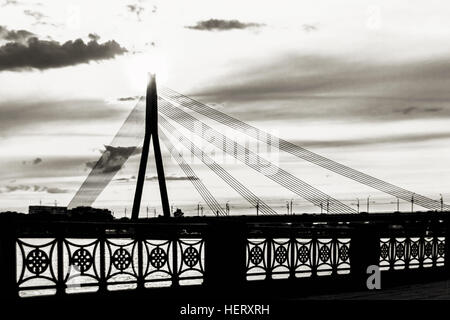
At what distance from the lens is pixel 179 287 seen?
9703 millimetres

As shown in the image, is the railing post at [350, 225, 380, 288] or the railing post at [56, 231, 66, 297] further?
the railing post at [350, 225, 380, 288]

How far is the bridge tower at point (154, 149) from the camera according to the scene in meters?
36.6

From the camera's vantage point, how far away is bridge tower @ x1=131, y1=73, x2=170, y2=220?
1441 inches

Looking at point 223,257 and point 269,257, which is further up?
point 223,257

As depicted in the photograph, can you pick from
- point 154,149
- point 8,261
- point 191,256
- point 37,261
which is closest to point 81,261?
point 37,261

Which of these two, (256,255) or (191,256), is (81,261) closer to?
(191,256)

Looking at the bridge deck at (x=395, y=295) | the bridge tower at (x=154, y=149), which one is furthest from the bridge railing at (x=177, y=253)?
the bridge tower at (x=154, y=149)

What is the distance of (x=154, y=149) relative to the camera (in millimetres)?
36469

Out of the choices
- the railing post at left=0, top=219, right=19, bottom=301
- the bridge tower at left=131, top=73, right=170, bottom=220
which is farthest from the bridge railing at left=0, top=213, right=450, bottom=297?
the bridge tower at left=131, top=73, right=170, bottom=220

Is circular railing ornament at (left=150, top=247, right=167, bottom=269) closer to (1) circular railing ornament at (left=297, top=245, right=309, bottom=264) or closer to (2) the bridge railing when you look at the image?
(2) the bridge railing

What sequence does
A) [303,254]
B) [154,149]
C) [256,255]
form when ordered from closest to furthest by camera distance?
[256,255] → [303,254] → [154,149]

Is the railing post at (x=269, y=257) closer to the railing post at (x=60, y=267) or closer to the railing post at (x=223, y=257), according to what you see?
the railing post at (x=223, y=257)
